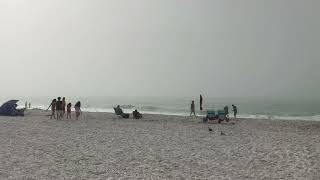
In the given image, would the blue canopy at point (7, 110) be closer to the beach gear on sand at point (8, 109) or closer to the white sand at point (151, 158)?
the beach gear on sand at point (8, 109)

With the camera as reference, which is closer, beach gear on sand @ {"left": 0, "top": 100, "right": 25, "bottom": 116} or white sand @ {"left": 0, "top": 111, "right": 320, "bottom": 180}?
white sand @ {"left": 0, "top": 111, "right": 320, "bottom": 180}

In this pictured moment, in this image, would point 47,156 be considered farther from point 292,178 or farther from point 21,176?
point 292,178

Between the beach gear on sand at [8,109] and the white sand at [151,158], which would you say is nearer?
the white sand at [151,158]

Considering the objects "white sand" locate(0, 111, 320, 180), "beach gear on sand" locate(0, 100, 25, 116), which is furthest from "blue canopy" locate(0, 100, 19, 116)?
"white sand" locate(0, 111, 320, 180)

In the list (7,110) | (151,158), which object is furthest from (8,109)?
(151,158)

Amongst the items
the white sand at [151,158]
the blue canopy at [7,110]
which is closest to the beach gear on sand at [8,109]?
the blue canopy at [7,110]

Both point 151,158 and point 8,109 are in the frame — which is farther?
point 8,109

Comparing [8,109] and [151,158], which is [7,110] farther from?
[151,158]

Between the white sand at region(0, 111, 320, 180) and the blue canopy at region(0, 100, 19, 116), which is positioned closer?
the white sand at region(0, 111, 320, 180)

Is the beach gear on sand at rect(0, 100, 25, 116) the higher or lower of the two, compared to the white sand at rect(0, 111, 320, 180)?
higher

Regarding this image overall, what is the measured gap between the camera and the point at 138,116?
121 feet

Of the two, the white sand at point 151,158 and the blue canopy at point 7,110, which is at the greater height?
the blue canopy at point 7,110

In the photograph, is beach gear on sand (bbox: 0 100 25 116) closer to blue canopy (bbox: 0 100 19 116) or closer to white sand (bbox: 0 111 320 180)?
blue canopy (bbox: 0 100 19 116)

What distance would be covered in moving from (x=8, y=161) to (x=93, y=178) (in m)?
3.58
